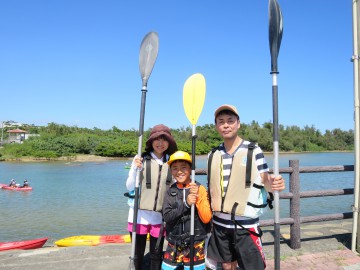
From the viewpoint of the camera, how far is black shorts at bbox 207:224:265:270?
8.72 feet

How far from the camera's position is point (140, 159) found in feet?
10.3

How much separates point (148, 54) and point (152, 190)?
5.93ft

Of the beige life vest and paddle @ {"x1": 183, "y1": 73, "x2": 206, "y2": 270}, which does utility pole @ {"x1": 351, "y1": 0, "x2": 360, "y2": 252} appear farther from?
paddle @ {"x1": 183, "y1": 73, "x2": 206, "y2": 270}

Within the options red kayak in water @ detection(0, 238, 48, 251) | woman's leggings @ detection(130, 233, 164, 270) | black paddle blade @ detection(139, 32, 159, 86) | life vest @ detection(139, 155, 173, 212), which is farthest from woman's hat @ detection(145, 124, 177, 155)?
red kayak in water @ detection(0, 238, 48, 251)

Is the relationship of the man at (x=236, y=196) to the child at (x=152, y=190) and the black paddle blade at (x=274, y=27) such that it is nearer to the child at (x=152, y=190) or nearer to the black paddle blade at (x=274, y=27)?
the child at (x=152, y=190)

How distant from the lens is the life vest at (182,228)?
2840 millimetres

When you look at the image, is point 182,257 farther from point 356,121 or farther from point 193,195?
point 356,121

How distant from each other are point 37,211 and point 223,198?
14119mm

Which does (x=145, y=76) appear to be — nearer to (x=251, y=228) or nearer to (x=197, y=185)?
(x=197, y=185)

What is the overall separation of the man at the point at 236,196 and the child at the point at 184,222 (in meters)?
0.11

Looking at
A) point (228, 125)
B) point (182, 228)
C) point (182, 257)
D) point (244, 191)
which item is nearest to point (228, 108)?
point (228, 125)

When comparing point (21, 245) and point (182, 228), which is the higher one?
point (182, 228)

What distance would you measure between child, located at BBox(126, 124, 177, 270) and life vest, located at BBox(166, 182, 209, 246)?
25 cm

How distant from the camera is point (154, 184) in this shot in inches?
125
